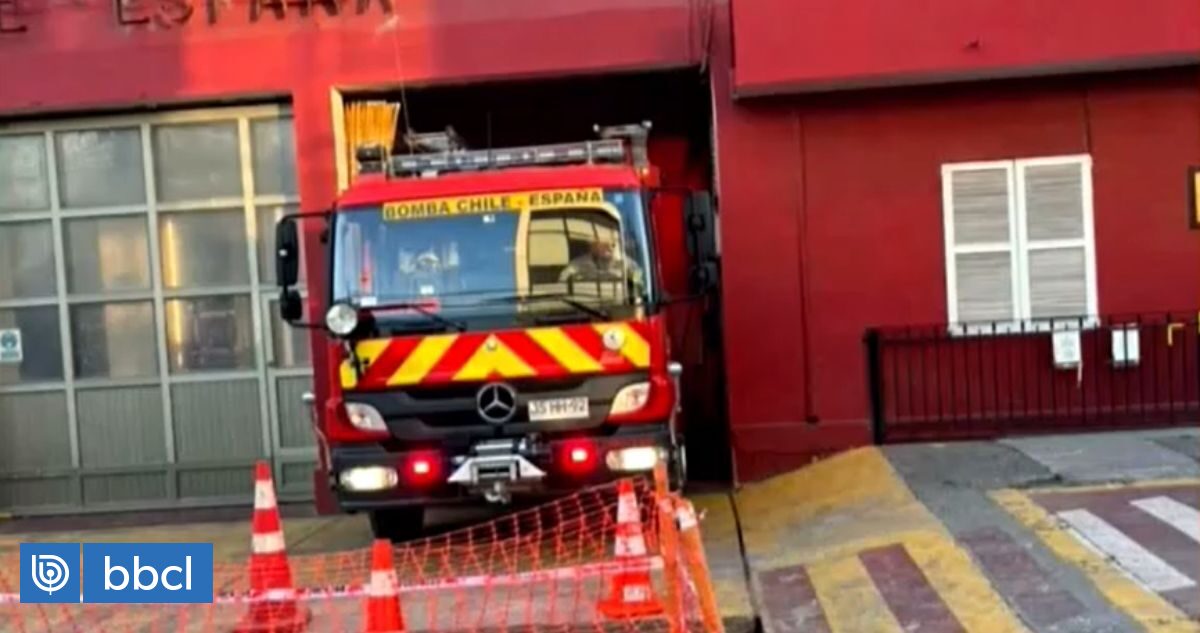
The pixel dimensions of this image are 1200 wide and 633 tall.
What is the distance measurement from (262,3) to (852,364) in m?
6.00

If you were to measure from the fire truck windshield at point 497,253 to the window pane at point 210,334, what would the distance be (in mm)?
3979

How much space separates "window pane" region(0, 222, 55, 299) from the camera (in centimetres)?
1233

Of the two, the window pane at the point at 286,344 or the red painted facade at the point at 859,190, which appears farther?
the window pane at the point at 286,344

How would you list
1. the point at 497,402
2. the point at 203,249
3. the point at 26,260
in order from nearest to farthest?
1. the point at 497,402
2. the point at 203,249
3. the point at 26,260

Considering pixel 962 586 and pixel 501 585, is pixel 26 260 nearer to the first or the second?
pixel 501 585

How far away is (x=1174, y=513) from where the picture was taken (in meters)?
7.80

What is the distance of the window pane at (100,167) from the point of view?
12203mm

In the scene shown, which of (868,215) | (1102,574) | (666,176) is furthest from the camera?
(666,176)

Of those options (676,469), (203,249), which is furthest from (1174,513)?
(203,249)

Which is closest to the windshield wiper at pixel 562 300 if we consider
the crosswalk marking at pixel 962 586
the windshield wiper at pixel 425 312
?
the windshield wiper at pixel 425 312

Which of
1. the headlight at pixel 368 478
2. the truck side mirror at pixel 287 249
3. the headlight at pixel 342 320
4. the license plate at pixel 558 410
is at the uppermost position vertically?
the truck side mirror at pixel 287 249

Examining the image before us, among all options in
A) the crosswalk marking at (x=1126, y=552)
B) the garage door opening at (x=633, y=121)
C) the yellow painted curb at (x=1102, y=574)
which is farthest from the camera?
the garage door opening at (x=633, y=121)

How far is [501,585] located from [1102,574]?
3.20 meters

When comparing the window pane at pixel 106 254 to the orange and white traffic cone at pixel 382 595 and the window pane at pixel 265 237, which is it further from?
the orange and white traffic cone at pixel 382 595
